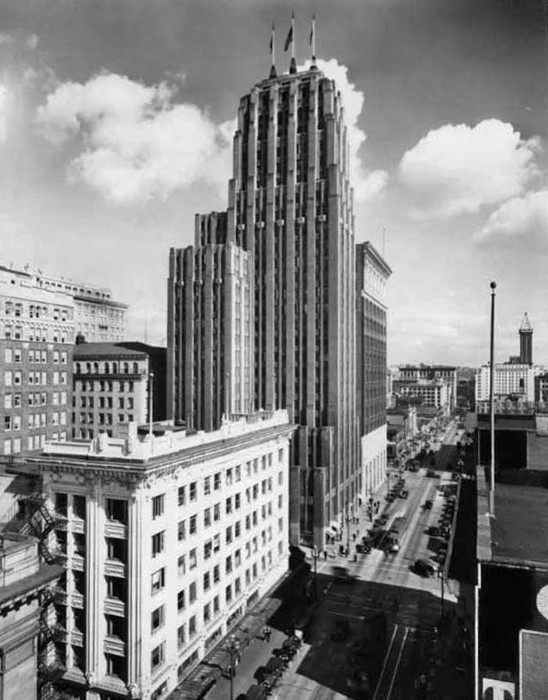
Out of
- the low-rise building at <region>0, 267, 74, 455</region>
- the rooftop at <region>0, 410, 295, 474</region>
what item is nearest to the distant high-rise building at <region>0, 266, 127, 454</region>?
the low-rise building at <region>0, 267, 74, 455</region>

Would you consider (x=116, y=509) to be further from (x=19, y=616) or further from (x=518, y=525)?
(x=518, y=525)

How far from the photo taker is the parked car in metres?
65.9

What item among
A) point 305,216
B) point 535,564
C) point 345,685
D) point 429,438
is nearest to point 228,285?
point 305,216

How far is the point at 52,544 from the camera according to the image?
1537 inches

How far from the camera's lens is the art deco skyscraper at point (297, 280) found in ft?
270

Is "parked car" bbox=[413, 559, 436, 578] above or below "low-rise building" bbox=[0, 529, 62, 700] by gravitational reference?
below

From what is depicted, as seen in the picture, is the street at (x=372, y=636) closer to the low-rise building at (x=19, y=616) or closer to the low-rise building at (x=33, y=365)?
the low-rise building at (x=19, y=616)

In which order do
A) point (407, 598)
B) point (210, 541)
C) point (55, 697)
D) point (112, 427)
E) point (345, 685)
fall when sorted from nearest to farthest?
point (55, 697) → point (345, 685) → point (210, 541) → point (407, 598) → point (112, 427)

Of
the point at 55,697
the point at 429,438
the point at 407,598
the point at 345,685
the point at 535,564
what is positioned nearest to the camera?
the point at 535,564

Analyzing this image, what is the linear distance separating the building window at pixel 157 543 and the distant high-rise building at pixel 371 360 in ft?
223

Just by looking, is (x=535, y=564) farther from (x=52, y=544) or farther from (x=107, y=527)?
(x=52, y=544)

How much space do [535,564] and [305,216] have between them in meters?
72.0

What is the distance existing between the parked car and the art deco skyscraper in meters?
15.8

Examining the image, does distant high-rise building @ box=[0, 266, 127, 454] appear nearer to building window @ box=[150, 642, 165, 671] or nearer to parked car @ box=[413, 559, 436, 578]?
building window @ box=[150, 642, 165, 671]
